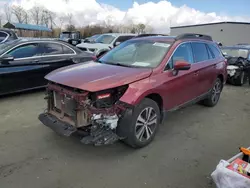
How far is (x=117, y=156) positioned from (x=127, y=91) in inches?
39.2

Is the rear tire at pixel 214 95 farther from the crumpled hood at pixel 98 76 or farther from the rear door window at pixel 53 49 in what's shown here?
the rear door window at pixel 53 49

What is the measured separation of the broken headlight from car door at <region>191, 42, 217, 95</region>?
2.02 metres

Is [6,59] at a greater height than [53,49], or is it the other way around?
[53,49]

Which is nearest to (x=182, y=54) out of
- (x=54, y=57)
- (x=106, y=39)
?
(x=54, y=57)

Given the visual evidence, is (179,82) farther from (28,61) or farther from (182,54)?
(28,61)

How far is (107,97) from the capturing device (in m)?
3.23

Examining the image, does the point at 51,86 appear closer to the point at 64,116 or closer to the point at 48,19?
the point at 64,116

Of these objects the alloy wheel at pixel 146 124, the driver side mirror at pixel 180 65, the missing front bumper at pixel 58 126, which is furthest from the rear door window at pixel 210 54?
the missing front bumper at pixel 58 126

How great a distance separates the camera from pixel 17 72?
5770 millimetres

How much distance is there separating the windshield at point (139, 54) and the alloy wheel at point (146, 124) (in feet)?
2.61

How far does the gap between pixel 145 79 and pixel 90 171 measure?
5.07 feet

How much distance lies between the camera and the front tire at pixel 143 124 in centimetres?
331

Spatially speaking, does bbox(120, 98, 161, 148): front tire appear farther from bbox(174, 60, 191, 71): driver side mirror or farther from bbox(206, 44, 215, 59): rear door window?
bbox(206, 44, 215, 59): rear door window

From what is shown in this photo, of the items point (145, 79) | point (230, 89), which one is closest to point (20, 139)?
point (145, 79)
